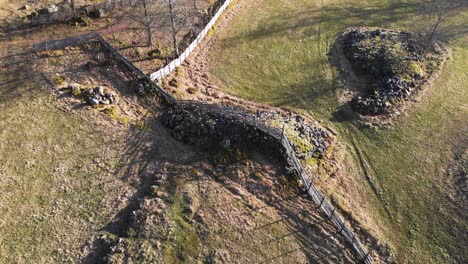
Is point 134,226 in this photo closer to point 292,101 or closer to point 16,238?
point 16,238

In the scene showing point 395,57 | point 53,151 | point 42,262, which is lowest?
point 42,262

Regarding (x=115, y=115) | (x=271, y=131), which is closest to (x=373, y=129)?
(x=271, y=131)

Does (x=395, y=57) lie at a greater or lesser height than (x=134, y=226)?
greater

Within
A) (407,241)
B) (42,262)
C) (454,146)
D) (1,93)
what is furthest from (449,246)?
(1,93)

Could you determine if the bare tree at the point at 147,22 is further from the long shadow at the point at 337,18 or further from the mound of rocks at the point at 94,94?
the mound of rocks at the point at 94,94

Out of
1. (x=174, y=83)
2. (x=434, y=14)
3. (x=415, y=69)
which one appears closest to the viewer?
(x=174, y=83)

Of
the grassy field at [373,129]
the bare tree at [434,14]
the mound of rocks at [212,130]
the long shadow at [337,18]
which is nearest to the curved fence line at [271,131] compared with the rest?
the mound of rocks at [212,130]

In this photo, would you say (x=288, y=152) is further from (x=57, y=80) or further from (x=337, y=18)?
(x=337, y=18)
